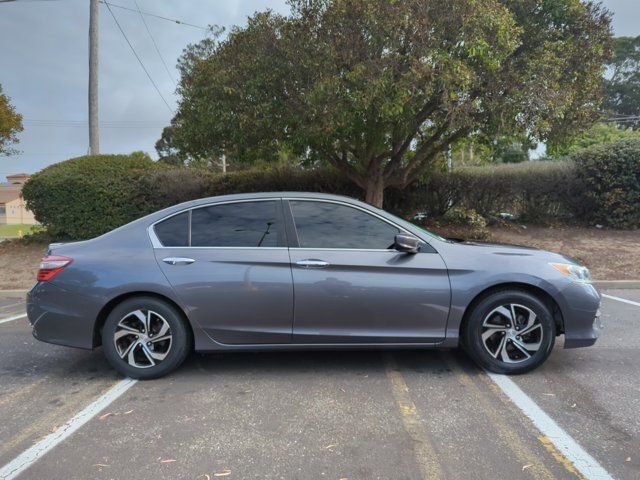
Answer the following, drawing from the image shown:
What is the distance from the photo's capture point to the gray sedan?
3.88m

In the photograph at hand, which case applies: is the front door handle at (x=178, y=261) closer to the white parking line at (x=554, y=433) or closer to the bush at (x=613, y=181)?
the white parking line at (x=554, y=433)

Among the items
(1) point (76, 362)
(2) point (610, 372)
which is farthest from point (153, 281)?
(2) point (610, 372)

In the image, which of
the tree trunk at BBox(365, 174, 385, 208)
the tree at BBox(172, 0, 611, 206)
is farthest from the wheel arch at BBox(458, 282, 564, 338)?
the tree trunk at BBox(365, 174, 385, 208)

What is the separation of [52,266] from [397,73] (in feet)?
19.5

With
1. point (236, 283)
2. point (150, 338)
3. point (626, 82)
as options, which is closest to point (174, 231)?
point (236, 283)

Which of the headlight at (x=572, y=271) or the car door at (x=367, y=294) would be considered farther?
the headlight at (x=572, y=271)

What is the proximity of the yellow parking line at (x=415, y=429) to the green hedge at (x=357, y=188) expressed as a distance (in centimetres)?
867

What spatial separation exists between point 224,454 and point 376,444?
94 centimetres

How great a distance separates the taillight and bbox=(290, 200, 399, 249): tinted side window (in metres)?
1.99

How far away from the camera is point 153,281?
153 inches

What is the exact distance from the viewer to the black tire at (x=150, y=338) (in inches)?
155

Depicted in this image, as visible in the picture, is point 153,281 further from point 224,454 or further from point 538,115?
point 538,115

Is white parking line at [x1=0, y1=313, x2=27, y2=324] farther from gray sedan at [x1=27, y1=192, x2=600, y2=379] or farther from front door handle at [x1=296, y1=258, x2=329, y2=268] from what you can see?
front door handle at [x1=296, y1=258, x2=329, y2=268]

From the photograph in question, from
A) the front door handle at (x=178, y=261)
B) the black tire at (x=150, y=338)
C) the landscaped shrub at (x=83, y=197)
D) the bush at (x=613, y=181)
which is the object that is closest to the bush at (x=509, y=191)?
the bush at (x=613, y=181)
